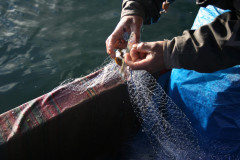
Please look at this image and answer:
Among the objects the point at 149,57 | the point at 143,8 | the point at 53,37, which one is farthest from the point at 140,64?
the point at 53,37

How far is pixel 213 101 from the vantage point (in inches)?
73.7

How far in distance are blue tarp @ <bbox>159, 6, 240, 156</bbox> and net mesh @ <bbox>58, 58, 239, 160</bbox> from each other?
0.32ft

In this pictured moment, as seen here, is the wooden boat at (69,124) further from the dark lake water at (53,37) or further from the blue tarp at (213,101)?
the dark lake water at (53,37)

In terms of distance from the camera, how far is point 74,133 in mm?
2205

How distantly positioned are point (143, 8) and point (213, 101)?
99 centimetres

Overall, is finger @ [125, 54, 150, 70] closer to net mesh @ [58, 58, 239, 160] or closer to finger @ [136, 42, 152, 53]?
finger @ [136, 42, 152, 53]

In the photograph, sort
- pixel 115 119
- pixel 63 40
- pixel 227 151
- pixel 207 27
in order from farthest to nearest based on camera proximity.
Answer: pixel 63 40 < pixel 115 119 < pixel 227 151 < pixel 207 27

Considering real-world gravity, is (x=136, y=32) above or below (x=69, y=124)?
above

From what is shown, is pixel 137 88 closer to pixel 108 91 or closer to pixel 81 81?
pixel 108 91

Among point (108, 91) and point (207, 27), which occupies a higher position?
point (207, 27)

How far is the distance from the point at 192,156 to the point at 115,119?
90 centimetres

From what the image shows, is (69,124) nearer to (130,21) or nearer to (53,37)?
(130,21)

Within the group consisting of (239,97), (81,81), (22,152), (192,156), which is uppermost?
(81,81)

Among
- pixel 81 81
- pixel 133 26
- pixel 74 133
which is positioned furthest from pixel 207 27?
pixel 74 133
